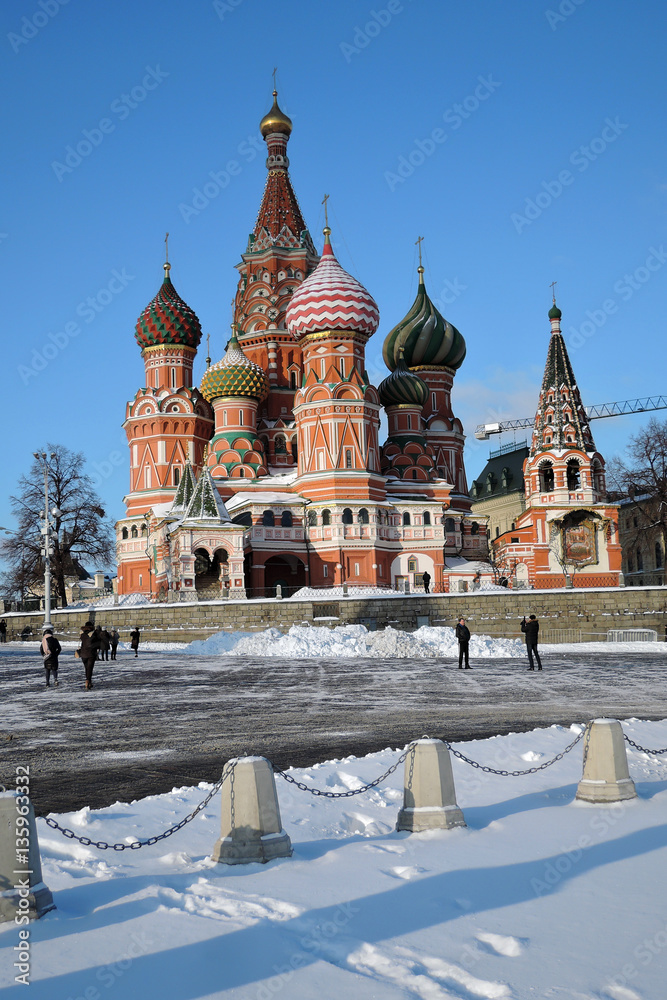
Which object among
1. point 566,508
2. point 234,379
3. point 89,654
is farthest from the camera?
point 234,379

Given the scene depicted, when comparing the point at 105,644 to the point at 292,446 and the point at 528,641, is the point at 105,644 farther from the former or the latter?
the point at 292,446

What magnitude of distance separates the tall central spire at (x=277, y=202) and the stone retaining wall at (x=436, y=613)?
1170 inches

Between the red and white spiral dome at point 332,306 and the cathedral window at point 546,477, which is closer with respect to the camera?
the red and white spiral dome at point 332,306

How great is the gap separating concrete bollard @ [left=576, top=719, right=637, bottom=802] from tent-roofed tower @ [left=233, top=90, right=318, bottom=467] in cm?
4577

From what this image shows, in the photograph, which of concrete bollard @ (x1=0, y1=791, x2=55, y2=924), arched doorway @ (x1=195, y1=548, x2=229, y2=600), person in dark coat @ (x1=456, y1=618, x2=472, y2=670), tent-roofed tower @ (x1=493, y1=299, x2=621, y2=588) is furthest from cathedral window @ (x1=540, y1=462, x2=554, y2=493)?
concrete bollard @ (x1=0, y1=791, x2=55, y2=924)

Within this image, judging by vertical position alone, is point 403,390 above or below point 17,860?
above

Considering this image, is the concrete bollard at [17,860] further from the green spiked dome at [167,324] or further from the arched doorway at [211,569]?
the green spiked dome at [167,324]

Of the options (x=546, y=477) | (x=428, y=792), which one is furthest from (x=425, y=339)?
(x=428, y=792)

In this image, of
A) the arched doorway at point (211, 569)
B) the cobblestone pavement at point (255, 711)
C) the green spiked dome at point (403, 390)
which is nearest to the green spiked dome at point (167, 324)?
the green spiked dome at point (403, 390)

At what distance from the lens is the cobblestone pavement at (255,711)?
9.94 metres

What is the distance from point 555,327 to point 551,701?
41558 mm

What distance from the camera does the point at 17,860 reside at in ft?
17.4

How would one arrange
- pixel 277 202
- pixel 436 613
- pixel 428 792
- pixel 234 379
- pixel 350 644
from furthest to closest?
pixel 277 202, pixel 234 379, pixel 436 613, pixel 350 644, pixel 428 792

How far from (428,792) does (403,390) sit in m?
48.9
